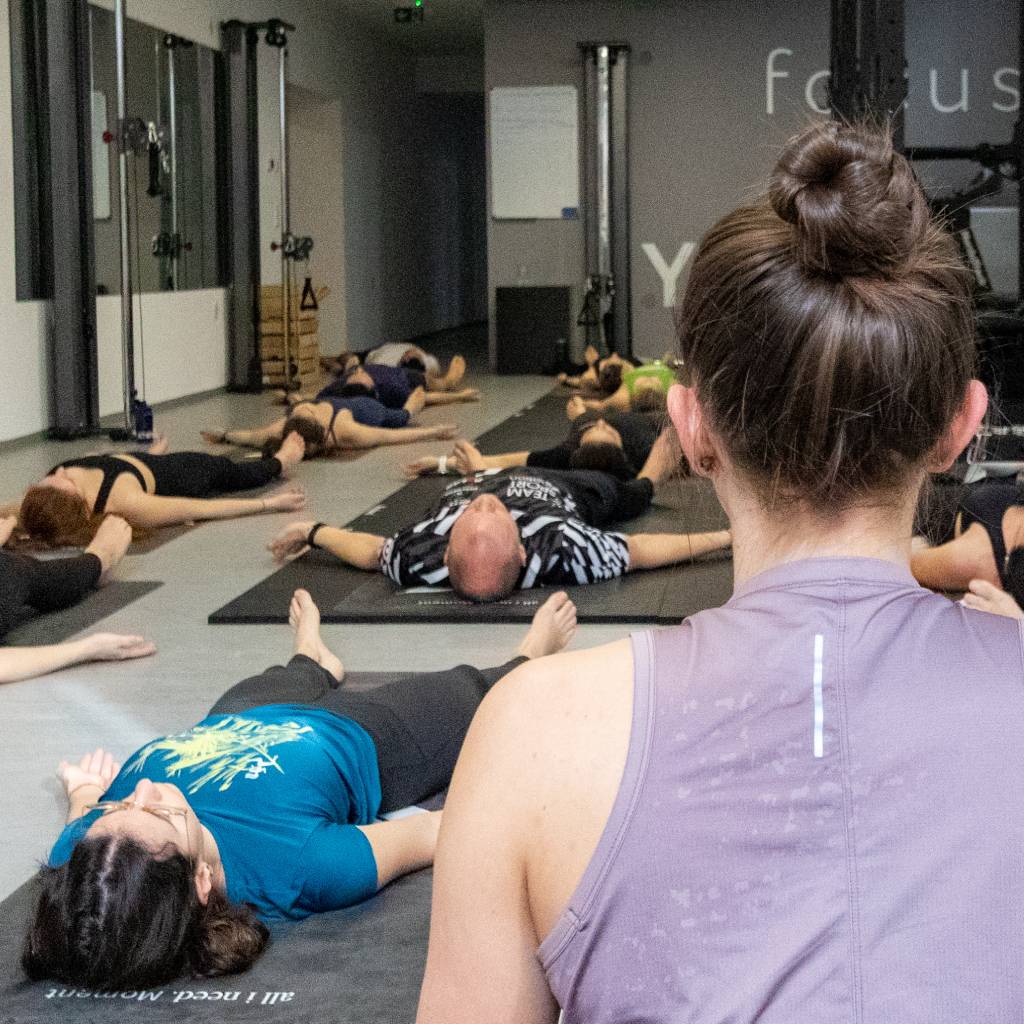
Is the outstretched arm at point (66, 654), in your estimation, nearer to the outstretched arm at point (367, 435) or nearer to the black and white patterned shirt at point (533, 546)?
the black and white patterned shirt at point (533, 546)

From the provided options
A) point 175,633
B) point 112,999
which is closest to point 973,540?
point 175,633

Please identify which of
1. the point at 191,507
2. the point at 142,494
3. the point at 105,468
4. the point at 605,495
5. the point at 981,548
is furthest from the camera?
the point at 191,507

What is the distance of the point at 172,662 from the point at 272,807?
1.58 m

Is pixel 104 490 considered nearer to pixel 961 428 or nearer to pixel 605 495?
pixel 605 495

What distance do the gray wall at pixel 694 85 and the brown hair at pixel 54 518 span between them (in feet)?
24.6

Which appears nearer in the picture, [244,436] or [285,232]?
[244,436]

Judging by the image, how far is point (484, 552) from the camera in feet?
13.0

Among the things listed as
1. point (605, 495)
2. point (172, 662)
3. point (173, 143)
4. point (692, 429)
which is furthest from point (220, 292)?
point (692, 429)

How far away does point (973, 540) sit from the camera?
382 cm

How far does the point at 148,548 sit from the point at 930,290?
4.54 meters

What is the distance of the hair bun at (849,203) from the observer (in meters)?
0.76

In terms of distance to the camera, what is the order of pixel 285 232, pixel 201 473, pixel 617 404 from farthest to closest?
pixel 285 232
pixel 617 404
pixel 201 473

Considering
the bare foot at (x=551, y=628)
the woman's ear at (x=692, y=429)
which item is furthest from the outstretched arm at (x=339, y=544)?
the woman's ear at (x=692, y=429)

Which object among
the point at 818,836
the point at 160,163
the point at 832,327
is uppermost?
the point at 160,163
